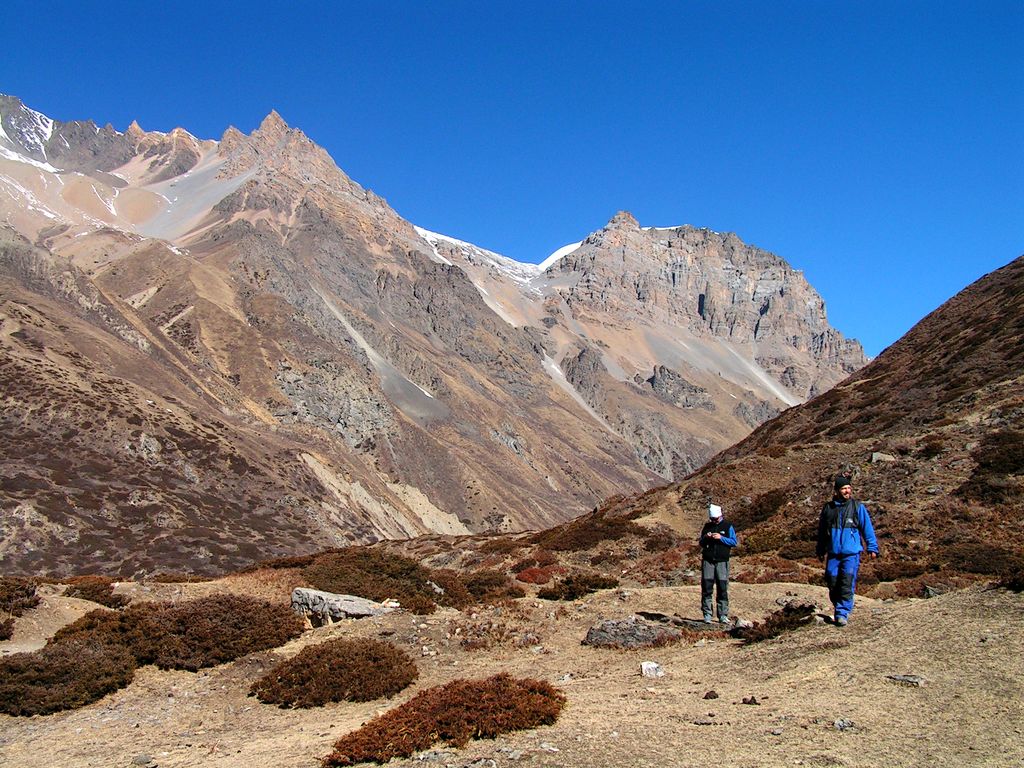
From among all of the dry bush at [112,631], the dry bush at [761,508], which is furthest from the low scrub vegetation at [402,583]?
the dry bush at [761,508]

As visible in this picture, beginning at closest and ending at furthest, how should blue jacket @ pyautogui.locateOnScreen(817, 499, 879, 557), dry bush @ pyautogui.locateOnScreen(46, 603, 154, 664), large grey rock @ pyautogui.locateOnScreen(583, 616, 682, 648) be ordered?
blue jacket @ pyautogui.locateOnScreen(817, 499, 879, 557), large grey rock @ pyautogui.locateOnScreen(583, 616, 682, 648), dry bush @ pyautogui.locateOnScreen(46, 603, 154, 664)

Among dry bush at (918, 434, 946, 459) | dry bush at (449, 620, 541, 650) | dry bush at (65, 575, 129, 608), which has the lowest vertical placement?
dry bush at (449, 620, 541, 650)

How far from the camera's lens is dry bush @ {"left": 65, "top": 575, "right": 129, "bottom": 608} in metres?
20.2

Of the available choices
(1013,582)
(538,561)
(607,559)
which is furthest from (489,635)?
(607,559)

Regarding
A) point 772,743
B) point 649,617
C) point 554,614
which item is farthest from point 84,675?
point 772,743

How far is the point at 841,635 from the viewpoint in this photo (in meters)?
12.2

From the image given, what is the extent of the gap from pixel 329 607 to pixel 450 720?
28.4 ft

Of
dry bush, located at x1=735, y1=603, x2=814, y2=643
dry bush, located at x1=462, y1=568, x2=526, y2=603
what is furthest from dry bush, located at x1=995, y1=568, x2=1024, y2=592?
dry bush, located at x1=462, y1=568, x2=526, y2=603

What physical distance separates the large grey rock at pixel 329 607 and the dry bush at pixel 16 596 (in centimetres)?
729

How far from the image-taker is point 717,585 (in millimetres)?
15289

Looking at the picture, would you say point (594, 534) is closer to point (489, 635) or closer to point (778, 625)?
point (489, 635)

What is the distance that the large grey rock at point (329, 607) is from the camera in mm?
17500

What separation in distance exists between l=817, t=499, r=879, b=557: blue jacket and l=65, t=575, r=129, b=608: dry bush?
754 inches

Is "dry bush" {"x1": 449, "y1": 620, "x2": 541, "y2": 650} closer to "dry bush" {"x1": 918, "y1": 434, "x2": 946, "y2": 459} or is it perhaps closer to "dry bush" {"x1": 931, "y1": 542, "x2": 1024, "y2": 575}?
"dry bush" {"x1": 931, "y1": 542, "x2": 1024, "y2": 575}
